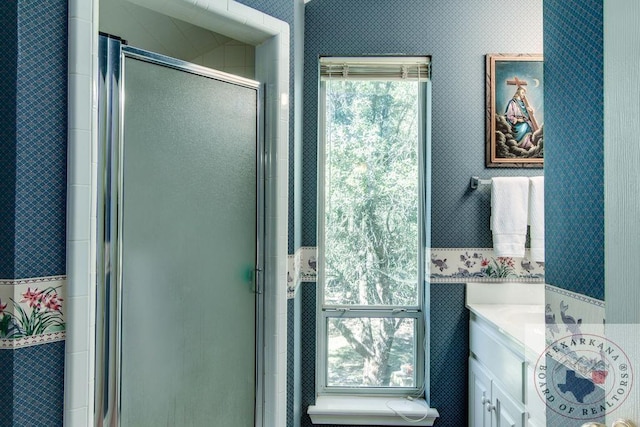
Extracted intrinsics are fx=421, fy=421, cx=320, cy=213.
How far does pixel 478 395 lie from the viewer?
2.13m

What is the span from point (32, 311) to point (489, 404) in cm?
187

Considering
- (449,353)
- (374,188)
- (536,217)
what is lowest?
(449,353)

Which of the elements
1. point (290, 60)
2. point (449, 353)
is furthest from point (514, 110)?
point (449, 353)

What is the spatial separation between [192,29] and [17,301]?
1.45 meters

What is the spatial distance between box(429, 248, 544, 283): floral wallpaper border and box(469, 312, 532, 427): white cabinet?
223 millimetres

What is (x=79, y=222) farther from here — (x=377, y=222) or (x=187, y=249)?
(x=377, y=222)

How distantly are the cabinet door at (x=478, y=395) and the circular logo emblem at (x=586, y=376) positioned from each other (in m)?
0.90

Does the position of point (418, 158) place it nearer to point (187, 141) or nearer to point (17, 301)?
point (187, 141)

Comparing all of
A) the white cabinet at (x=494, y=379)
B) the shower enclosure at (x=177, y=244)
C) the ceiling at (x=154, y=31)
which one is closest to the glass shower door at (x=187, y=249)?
the shower enclosure at (x=177, y=244)

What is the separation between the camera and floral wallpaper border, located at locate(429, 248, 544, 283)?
2.32 meters

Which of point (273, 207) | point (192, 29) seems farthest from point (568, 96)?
point (192, 29)

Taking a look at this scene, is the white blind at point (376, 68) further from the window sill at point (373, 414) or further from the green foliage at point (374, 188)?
the window sill at point (373, 414)

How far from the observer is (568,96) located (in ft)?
3.39

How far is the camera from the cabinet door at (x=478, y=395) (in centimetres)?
201
